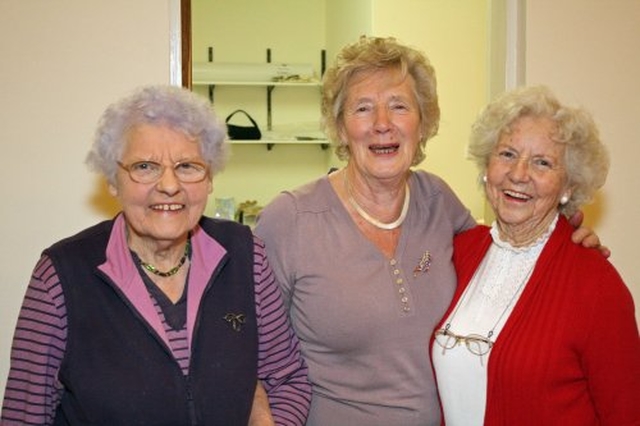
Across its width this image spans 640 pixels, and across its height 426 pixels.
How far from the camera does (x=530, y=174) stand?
5.40 feet

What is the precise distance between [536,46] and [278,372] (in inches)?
57.7

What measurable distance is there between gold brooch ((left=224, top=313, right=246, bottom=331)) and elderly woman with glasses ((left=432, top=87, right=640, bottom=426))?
0.53 m

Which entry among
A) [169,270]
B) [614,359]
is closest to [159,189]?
[169,270]

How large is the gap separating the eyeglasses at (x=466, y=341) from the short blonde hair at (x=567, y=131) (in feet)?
1.41

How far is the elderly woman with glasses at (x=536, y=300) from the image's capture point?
4.89ft

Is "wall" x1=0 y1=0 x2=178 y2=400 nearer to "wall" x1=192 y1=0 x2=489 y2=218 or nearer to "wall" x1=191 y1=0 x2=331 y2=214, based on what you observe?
"wall" x1=192 y1=0 x2=489 y2=218

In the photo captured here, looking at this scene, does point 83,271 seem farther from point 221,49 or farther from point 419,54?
point 221,49

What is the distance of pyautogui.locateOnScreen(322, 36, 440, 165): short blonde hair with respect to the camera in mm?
1780

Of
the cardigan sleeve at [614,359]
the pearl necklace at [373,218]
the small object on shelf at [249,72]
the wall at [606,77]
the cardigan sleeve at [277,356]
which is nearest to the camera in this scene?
the cardigan sleeve at [614,359]

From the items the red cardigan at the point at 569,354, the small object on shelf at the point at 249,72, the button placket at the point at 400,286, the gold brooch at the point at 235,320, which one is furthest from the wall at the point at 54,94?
the small object on shelf at the point at 249,72

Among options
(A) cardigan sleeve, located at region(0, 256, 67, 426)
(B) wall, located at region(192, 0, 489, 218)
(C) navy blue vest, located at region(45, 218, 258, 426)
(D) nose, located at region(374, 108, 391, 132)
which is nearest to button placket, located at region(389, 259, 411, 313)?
(D) nose, located at region(374, 108, 391, 132)

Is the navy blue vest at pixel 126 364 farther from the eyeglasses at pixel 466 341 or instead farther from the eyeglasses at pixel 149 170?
the eyeglasses at pixel 466 341

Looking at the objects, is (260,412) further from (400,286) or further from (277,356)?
(400,286)

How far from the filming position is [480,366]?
5.25ft
